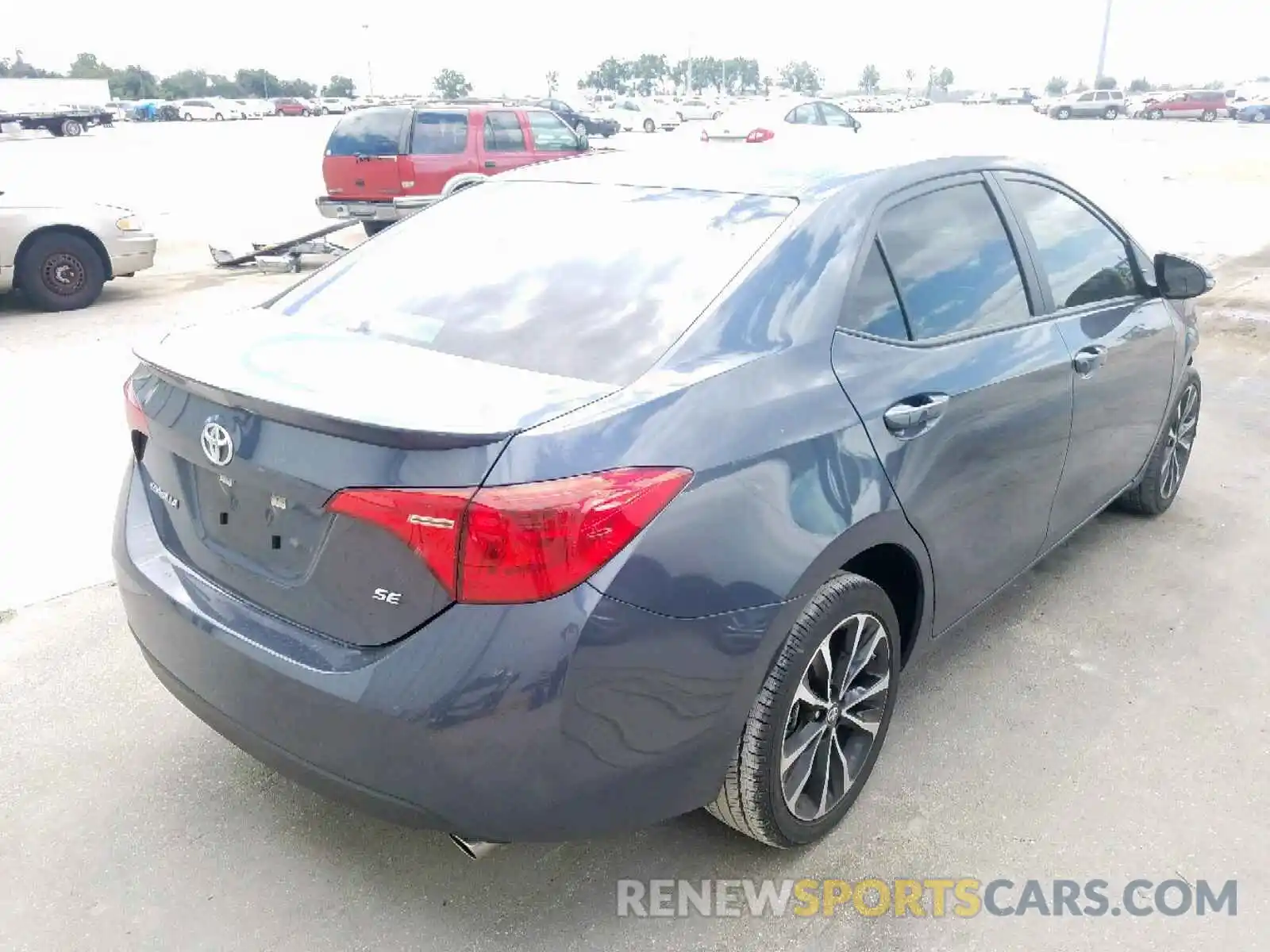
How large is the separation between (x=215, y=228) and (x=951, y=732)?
14.3 metres

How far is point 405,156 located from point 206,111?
206ft

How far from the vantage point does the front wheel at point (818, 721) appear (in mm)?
2326

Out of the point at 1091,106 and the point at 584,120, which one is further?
the point at 1091,106

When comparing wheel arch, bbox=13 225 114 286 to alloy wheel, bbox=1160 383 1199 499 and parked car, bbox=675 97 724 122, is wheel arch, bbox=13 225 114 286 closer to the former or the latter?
alloy wheel, bbox=1160 383 1199 499

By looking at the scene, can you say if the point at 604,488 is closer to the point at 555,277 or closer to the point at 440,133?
the point at 555,277

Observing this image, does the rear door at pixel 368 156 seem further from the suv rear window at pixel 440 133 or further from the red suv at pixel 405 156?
the suv rear window at pixel 440 133

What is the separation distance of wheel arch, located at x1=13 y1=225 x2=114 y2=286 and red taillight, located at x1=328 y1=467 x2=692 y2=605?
8.88 m

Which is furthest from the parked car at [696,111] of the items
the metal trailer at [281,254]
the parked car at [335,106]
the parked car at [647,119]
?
the metal trailer at [281,254]

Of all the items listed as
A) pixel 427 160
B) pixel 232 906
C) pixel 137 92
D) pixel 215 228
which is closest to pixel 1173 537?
pixel 232 906

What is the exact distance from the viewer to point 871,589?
2.56 m

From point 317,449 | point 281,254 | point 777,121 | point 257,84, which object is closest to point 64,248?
point 281,254

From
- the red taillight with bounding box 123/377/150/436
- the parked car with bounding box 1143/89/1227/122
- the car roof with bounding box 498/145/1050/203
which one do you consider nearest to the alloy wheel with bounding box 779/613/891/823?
the car roof with bounding box 498/145/1050/203

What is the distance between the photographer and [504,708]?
193cm

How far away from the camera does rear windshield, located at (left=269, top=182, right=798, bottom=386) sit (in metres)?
2.40
